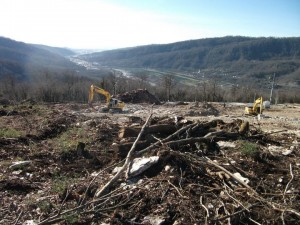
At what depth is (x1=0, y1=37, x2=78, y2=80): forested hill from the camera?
308 ft

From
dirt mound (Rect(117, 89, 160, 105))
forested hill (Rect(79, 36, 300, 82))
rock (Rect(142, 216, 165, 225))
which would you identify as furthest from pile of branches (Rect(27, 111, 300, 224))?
forested hill (Rect(79, 36, 300, 82))

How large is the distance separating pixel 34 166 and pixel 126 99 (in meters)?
20.3

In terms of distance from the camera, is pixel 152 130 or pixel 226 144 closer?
pixel 226 144

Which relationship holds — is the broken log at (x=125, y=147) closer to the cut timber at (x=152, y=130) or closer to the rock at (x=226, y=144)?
the cut timber at (x=152, y=130)

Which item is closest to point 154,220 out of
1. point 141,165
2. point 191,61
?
point 141,165

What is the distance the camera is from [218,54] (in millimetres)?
148250

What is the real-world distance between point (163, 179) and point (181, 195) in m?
0.65

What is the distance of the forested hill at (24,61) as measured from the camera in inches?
3701

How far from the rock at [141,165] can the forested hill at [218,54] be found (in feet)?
408

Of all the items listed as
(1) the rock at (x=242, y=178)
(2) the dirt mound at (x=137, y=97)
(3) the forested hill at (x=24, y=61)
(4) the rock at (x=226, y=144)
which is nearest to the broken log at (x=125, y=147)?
(4) the rock at (x=226, y=144)

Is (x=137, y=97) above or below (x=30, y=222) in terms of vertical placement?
below

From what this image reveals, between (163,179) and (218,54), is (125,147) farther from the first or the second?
(218,54)

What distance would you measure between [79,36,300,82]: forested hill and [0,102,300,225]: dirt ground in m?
122

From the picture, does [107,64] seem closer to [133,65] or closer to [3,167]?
[133,65]
